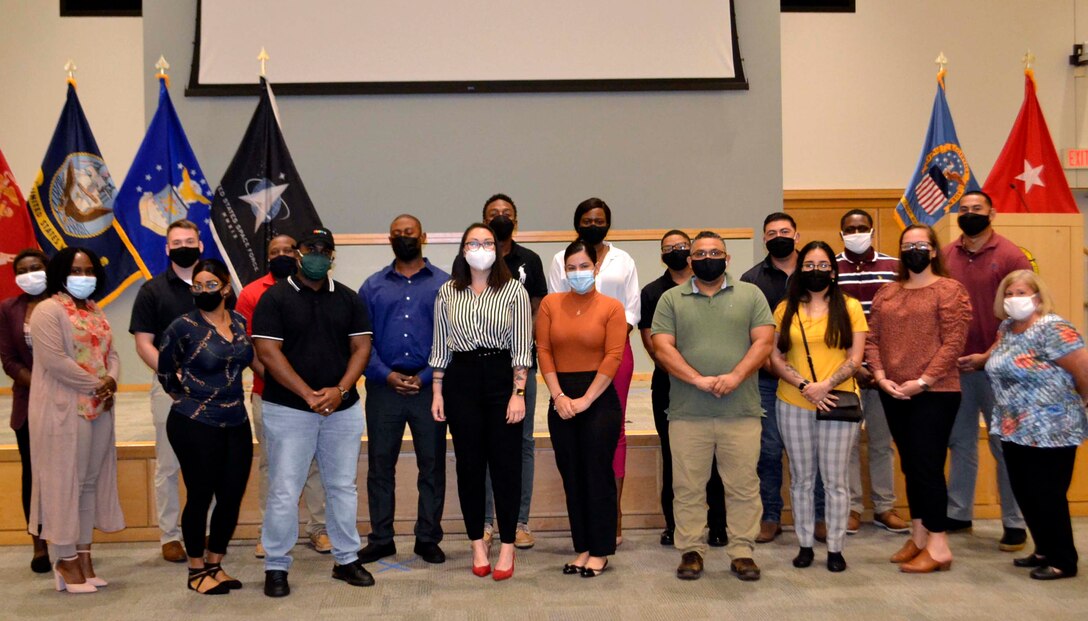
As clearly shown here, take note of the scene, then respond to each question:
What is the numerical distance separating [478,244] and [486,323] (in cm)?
35

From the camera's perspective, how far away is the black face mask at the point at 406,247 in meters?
4.18

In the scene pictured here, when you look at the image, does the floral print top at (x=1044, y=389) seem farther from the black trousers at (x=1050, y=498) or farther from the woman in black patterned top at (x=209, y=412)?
the woman in black patterned top at (x=209, y=412)

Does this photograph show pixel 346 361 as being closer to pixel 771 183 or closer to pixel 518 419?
pixel 518 419

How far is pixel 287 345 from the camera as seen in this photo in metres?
3.79

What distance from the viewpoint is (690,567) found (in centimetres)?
396

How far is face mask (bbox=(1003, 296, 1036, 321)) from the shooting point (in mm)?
3881

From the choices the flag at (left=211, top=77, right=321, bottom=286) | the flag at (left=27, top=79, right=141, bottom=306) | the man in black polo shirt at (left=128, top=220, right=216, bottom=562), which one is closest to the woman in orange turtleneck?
the man in black polo shirt at (left=128, top=220, right=216, bottom=562)

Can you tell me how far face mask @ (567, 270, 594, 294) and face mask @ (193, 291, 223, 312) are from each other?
1480mm

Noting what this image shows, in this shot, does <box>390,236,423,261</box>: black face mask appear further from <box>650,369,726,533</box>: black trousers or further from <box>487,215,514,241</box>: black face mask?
<box>650,369,726,533</box>: black trousers

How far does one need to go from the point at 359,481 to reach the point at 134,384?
141 inches

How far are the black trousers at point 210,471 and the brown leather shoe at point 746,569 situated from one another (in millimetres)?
2160

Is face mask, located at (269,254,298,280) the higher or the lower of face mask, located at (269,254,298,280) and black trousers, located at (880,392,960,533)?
the higher

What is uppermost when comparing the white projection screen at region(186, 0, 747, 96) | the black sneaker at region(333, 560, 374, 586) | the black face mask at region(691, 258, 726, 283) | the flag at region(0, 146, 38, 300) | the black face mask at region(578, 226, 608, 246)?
the white projection screen at region(186, 0, 747, 96)

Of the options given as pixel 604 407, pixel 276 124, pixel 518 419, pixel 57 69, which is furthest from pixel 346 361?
pixel 57 69
